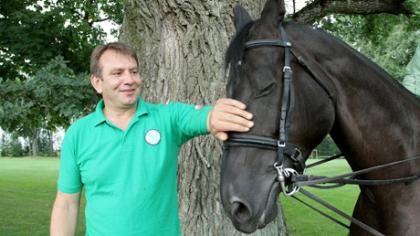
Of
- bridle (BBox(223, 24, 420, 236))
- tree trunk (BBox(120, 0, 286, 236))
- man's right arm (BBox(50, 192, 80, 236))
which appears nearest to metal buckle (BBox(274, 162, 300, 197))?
bridle (BBox(223, 24, 420, 236))

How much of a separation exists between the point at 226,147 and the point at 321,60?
65cm

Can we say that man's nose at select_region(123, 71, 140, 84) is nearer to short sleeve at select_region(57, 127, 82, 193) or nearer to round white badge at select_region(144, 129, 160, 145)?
round white badge at select_region(144, 129, 160, 145)

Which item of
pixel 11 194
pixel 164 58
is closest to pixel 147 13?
pixel 164 58

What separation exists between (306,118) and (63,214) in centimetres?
141

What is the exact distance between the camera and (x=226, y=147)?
234 centimetres

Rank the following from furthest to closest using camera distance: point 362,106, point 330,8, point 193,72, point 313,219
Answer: point 313,219 < point 330,8 < point 193,72 < point 362,106

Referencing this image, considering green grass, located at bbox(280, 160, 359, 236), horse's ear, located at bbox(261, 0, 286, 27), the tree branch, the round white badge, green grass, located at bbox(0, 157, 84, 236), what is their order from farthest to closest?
green grass, located at bbox(0, 157, 84, 236) → green grass, located at bbox(280, 160, 359, 236) → the tree branch → the round white badge → horse's ear, located at bbox(261, 0, 286, 27)

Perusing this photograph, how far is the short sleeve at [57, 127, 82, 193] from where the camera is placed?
8.77ft

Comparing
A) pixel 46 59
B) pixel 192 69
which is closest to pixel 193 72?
pixel 192 69

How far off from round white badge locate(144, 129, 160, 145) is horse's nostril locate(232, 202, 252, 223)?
64 cm

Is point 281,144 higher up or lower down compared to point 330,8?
lower down

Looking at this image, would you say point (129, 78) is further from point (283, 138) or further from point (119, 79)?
point (283, 138)

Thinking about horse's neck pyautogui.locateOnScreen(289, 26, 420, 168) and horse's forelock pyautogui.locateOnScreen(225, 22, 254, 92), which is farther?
horse's neck pyautogui.locateOnScreen(289, 26, 420, 168)

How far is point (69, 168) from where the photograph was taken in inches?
105
